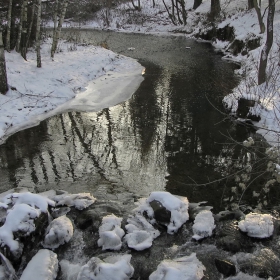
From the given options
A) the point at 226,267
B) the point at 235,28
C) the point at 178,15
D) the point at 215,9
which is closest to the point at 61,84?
the point at 226,267

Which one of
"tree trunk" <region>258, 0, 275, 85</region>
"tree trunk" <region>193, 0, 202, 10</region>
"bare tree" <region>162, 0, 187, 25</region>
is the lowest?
"tree trunk" <region>258, 0, 275, 85</region>

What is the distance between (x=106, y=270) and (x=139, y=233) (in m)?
0.98

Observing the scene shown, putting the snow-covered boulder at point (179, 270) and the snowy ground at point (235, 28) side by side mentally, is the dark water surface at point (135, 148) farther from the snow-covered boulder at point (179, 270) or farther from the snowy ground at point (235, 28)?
the snow-covered boulder at point (179, 270)

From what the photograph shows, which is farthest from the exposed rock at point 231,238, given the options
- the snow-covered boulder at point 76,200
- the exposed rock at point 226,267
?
the snow-covered boulder at point 76,200

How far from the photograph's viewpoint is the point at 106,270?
4215 mm

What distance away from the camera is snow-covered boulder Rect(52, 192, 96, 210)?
18.9 feet

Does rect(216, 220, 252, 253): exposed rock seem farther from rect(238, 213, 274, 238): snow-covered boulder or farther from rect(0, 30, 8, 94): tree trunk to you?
rect(0, 30, 8, 94): tree trunk

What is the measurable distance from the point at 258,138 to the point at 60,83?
745cm

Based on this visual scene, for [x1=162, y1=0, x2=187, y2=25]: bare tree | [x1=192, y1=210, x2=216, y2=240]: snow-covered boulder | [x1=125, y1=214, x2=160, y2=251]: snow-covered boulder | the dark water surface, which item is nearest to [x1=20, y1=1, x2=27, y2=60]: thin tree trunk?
the dark water surface

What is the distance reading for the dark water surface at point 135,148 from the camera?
6.59 m

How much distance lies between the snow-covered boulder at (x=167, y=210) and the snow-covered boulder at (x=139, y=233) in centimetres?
15

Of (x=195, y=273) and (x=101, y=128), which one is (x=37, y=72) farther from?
(x=195, y=273)

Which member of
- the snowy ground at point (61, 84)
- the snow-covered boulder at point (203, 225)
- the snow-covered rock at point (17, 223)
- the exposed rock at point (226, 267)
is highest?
the snowy ground at point (61, 84)

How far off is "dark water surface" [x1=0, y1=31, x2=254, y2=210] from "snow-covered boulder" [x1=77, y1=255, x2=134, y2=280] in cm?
202
